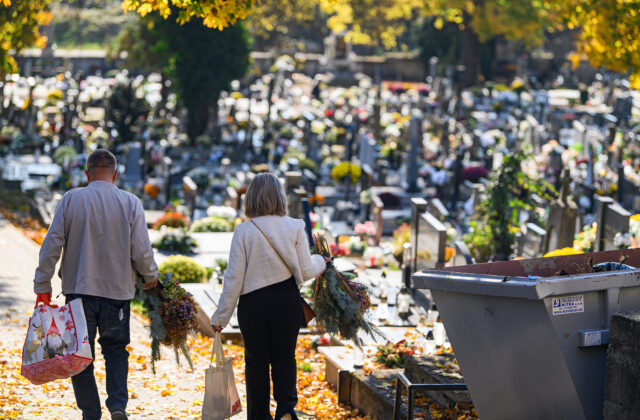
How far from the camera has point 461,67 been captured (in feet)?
138

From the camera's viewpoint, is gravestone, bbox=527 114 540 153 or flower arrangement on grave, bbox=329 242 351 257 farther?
gravestone, bbox=527 114 540 153

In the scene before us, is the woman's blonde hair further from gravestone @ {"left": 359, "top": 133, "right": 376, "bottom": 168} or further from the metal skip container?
gravestone @ {"left": 359, "top": 133, "right": 376, "bottom": 168}

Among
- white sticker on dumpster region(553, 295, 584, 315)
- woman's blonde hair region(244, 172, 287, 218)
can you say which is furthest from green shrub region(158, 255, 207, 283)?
white sticker on dumpster region(553, 295, 584, 315)

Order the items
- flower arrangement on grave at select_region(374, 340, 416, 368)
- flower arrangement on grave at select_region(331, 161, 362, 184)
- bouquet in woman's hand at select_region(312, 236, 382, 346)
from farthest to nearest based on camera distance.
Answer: flower arrangement on grave at select_region(331, 161, 362, 184)
flower arrangement on grave at select_region(374, 340, 416, 368)
bouquet in woman's hand at select_region(312, 236, 382, 346)

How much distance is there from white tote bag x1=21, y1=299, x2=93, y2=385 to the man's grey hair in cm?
79

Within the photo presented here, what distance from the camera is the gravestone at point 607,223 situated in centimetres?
1229

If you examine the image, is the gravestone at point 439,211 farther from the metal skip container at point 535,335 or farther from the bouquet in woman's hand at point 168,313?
the metal skip container at point 535,335

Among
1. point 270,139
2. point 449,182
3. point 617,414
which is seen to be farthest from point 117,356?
point 270,139

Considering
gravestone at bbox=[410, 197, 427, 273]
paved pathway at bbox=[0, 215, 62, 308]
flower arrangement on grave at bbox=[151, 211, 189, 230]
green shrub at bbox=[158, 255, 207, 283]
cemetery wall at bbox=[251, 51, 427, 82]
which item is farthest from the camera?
cemetery wall at bbox=[251, 51, 427, 82]

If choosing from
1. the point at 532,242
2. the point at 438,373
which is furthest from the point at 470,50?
the point at 438,373

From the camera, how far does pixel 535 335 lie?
5008mm

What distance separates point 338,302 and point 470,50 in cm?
3817

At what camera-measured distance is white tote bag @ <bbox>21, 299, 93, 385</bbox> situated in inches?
222

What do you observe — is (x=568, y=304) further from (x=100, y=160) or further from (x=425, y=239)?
(x=425, y=239)
